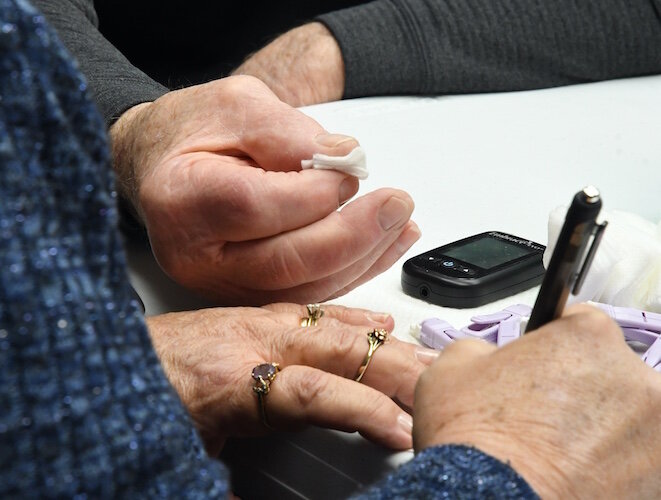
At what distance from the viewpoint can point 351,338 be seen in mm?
520

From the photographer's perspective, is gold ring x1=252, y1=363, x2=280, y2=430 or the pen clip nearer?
the pen clip

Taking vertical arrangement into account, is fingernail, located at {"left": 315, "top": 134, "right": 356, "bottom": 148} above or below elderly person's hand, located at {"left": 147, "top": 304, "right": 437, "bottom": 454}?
above

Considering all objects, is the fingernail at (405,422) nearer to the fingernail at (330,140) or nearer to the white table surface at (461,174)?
the white table surface at (461,174)

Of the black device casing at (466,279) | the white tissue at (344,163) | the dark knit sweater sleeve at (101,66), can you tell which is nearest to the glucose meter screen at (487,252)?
the black device casing at (466,279)

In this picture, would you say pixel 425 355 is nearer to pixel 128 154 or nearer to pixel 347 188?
pixel 347 188

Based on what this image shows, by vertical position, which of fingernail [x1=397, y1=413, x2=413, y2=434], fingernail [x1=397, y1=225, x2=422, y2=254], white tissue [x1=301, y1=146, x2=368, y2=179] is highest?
white tissue [x1=301, y1=146, x2=368, y2=179]

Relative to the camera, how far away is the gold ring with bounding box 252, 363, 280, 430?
19.1 inches

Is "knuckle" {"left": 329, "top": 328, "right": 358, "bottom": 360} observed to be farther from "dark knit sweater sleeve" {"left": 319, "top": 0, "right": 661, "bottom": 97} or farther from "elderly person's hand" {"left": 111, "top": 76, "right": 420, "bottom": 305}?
"dark knit sweater sleeve" {"left": 319, "top": 0, "right": 661, "bottom": 97}

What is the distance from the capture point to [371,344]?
51cm

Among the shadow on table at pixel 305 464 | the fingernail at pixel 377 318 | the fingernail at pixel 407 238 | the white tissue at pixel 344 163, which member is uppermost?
the white tissue at pixel 344 163

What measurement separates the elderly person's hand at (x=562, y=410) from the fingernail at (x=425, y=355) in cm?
9

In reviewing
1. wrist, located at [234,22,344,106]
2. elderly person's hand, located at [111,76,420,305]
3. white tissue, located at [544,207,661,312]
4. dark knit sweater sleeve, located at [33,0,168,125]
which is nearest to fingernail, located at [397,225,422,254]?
elderly person's hand, located at [111,76,420,305]

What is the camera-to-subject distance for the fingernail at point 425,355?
1.69 ft

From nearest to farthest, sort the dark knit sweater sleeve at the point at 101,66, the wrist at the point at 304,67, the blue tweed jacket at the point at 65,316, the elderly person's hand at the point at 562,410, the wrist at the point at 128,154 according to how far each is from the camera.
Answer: the blue tweed jacket at the point at 65,316, the elderly person's hand at the point at 562,410, the wrist at the point at 128,154, the dark knit sweater sleeve at the point at 101,66, the wrist at the point at 304,67
